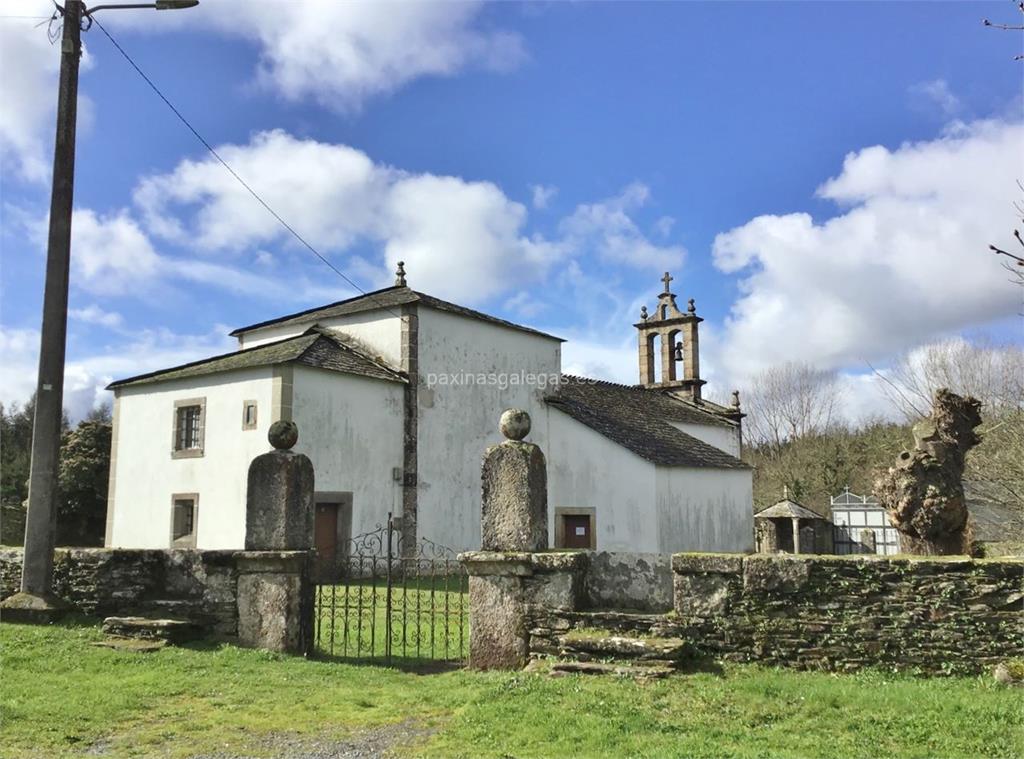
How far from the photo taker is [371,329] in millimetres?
21594

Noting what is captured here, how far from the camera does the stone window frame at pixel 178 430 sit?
61.6 ft

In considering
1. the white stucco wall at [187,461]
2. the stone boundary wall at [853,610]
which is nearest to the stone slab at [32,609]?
the white stucco wall at [187,461]

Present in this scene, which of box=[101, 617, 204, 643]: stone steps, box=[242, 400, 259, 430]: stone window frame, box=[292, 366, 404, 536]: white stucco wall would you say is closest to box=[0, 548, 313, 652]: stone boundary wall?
Result: box=[101, 617, 204, 643]: stone steps

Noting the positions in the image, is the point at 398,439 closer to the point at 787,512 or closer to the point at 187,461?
the point at 187,461

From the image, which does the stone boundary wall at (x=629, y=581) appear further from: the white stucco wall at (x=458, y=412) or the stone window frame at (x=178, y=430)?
the stone window frame at (x=178, y=430)

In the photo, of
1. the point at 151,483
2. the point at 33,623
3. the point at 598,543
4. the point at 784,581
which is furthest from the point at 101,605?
the point at 598,543

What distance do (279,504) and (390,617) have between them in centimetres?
182

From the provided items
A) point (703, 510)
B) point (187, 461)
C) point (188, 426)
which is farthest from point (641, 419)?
point (187, 461)

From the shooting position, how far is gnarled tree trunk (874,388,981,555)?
810 cm

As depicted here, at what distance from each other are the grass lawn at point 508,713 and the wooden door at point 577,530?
51.4 feet

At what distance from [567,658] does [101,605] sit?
6.11 meters

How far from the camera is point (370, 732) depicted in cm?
605

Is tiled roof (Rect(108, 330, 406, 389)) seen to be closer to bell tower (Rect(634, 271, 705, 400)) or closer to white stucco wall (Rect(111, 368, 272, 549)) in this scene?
white stucco wall (Rect(111, 368, 272, 549))

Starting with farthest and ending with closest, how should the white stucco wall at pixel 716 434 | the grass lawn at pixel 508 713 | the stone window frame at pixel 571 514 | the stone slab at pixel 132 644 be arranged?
the white stucco wall at pixel 716 434 < the stone window frame at pixel 571 514 < the stone slab at pixel 132 644 < the grass lawn at pixel 508 713
